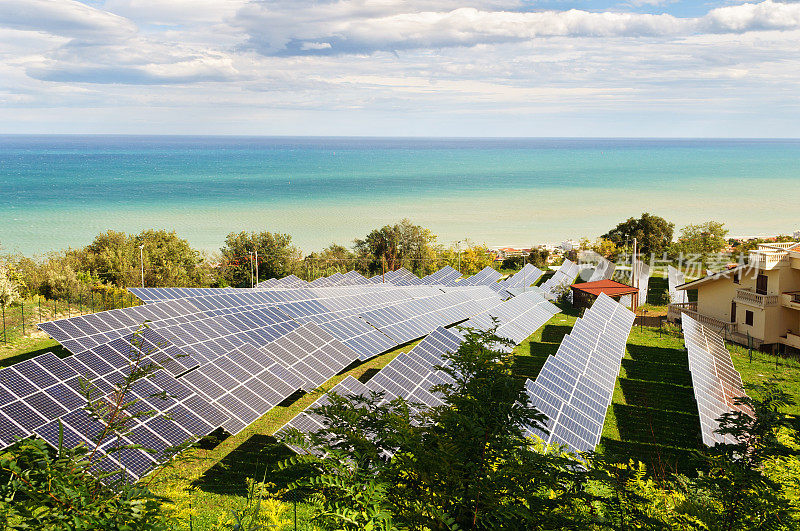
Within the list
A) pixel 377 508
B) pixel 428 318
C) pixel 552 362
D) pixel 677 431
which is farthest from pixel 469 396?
pixel 428 318

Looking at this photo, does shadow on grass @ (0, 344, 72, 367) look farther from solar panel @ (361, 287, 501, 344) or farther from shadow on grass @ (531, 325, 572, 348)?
shadow on grass @ (531, 325, 572, 348)

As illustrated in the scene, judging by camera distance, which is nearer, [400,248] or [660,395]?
[660,395]

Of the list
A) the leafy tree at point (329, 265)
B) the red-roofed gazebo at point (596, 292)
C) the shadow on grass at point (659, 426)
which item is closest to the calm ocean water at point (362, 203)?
the leafy tree at point (329, 265)

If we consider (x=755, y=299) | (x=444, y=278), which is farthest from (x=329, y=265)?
(x=755, y=299)

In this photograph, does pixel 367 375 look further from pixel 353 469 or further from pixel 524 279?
pixel 524 279

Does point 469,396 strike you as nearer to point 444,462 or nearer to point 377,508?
point 444,462

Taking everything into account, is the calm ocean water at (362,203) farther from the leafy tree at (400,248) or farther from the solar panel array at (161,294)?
the solar panel array at (161,294)
